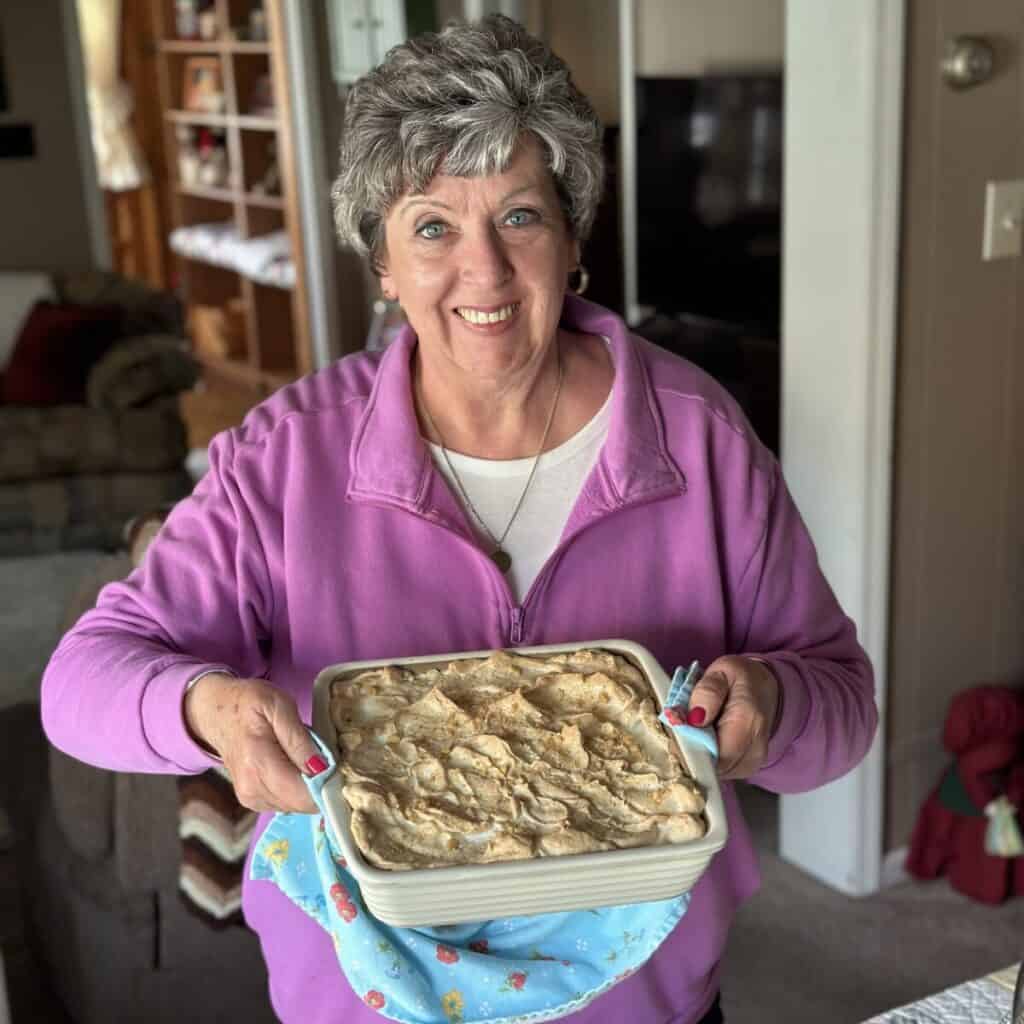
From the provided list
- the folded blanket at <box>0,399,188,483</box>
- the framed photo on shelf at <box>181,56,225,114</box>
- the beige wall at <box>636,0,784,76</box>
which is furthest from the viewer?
the framed photo on shelf at <box>181,56,225,114</box>

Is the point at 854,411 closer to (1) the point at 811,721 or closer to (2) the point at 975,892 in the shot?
(2) the point at 975,892

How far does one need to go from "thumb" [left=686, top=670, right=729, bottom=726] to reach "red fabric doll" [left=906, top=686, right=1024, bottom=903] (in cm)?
162

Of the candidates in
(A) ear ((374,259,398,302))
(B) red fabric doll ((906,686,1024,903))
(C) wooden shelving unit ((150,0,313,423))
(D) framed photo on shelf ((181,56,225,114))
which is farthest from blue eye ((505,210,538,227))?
(D) framed photo on shelf ((181,56,225,114))

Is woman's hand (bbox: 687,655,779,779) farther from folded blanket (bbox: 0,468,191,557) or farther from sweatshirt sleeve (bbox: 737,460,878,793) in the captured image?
folded blanket (bbox: 0,468,191,557)

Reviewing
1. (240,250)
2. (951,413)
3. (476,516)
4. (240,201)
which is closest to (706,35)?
(951,413)

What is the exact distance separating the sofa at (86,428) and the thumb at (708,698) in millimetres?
3556

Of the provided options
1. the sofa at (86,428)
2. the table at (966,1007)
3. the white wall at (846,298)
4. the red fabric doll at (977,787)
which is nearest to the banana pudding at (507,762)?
the table at (966,1007)

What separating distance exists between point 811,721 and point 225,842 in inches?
37.9

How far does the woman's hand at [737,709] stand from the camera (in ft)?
3.28

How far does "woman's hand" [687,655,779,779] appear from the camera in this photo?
3.28ft

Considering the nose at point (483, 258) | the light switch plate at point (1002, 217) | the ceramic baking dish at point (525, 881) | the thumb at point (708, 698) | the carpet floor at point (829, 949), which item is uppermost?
the nose at point (483, 258)

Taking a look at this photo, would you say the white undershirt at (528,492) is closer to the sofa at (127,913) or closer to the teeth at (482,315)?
the teeth at (482,315)

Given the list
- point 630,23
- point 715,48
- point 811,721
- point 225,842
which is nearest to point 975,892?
point 225,842

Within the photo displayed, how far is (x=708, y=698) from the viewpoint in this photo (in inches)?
39.3
